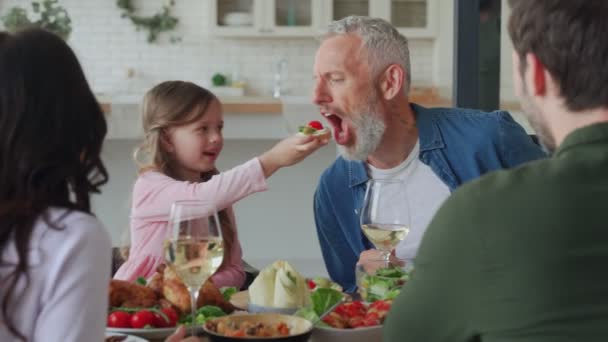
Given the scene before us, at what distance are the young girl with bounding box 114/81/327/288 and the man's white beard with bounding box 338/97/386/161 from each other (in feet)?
0.44

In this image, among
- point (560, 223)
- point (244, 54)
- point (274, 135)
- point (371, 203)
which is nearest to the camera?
point (560, 223)

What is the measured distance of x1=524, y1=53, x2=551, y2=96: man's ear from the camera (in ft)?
4.47

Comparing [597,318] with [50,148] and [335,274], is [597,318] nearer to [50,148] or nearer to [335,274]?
[50,148]

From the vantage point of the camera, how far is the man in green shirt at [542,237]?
1211 mm

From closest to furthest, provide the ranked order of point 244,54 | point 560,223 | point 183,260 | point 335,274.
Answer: point 560,223 < point 183,260 < point 335,274 < point 244,54

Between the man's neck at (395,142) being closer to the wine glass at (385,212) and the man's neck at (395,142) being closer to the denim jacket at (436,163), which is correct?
the denim jacket at (436,163)

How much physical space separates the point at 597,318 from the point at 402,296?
28 centimetres

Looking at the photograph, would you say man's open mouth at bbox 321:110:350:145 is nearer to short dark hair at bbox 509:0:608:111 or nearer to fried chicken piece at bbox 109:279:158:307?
fried chicken piece at bbox 109:279:158:307

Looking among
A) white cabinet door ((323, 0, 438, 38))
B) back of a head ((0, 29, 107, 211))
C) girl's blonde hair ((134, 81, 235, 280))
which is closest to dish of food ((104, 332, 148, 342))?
back of a head ((0, 29, 107, 211))

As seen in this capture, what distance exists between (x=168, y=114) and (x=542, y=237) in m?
1.97

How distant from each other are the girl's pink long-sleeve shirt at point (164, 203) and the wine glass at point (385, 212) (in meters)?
0.53

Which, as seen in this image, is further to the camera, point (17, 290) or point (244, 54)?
point (244, 54)

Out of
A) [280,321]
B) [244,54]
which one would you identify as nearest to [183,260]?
[280,321]

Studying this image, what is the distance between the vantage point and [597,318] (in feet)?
3.98
